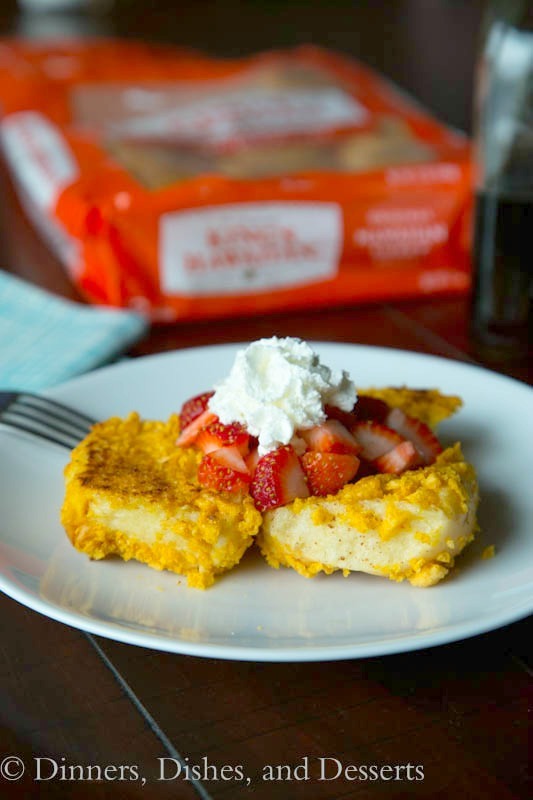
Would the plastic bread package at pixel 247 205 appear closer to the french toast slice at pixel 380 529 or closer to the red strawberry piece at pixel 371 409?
the red strawberry piece at pixel 371 409

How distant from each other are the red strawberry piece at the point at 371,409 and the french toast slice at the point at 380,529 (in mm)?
134

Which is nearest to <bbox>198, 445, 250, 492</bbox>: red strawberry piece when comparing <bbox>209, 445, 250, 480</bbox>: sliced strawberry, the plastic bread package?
<bbox>209, 445, 250, 480</bbox>: sliced strawberry

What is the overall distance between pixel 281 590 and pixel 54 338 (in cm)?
89

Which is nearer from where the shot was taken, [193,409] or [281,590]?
[281,590]

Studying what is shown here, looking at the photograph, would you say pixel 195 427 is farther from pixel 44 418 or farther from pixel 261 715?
pixel 261 715

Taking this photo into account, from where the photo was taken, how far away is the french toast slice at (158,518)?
107 centimetres

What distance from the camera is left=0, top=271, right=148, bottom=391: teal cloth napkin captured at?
5.63ft

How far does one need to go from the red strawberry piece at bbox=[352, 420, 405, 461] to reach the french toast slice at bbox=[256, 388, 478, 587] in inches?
2.7

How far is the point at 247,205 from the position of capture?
197 centimetres

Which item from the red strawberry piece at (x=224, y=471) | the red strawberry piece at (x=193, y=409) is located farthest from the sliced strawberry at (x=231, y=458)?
the red strawberry piece at (x=193, y=409)

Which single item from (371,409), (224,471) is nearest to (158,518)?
(224,471)

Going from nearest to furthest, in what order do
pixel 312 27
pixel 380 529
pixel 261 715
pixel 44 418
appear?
pixel 261 715 < pixel 380 529 < pixel 44 418 < pixel 312 27

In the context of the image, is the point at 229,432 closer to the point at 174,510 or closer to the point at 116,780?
the point at 174,510

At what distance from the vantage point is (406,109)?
8.27 ft
